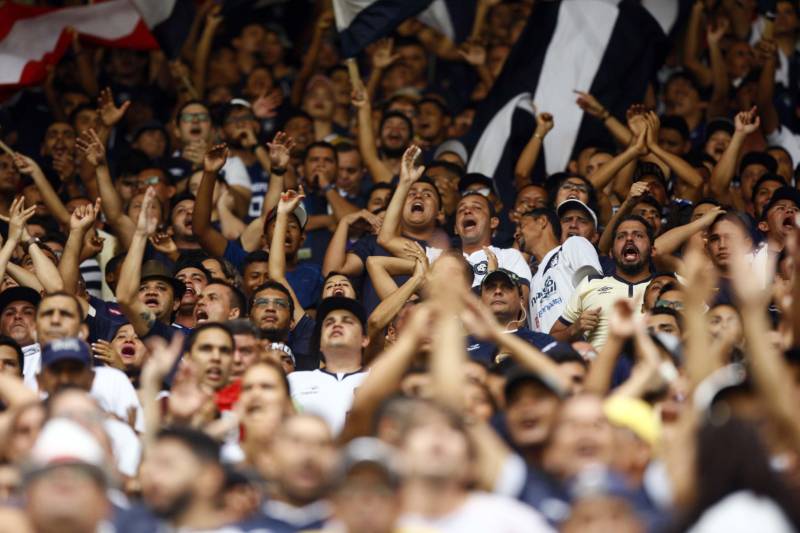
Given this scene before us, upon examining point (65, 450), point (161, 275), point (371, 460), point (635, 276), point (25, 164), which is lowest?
point (371, 460)

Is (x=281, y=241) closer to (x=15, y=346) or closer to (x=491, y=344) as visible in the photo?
(x=491, y=344)

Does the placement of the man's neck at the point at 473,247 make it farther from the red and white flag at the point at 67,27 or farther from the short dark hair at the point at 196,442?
the short dark hair at the point at 196,442

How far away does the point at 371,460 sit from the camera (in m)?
6.48

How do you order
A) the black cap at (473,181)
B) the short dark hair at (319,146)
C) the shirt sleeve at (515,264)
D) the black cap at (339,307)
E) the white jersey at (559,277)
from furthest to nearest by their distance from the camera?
the short dark hair at (319,146)
the black cap at (473,181)
the shirt sleeve at (515,264)
the white jersey at (559,277)
the black cap at (339,307)

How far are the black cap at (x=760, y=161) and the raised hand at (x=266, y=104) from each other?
359 cm

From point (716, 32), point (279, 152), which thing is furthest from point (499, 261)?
point (716, 32)

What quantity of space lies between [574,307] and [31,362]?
307 centimetres

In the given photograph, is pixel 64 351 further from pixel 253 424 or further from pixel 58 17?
pixel 58 17

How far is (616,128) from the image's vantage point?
→ 41.9ft

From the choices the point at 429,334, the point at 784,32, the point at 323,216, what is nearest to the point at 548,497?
the point at 429,334

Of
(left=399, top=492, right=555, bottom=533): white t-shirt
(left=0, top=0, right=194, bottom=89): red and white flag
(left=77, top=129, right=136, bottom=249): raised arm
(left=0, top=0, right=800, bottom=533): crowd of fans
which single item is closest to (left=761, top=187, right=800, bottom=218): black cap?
(left=0, top=0, right=800, bottom=533): crowd of fans

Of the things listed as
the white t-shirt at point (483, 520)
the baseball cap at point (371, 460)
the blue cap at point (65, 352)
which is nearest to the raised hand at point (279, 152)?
the blue cap at point (65, 352)

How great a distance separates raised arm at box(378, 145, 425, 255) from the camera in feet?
35.5

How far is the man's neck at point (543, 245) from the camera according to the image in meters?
11.0
